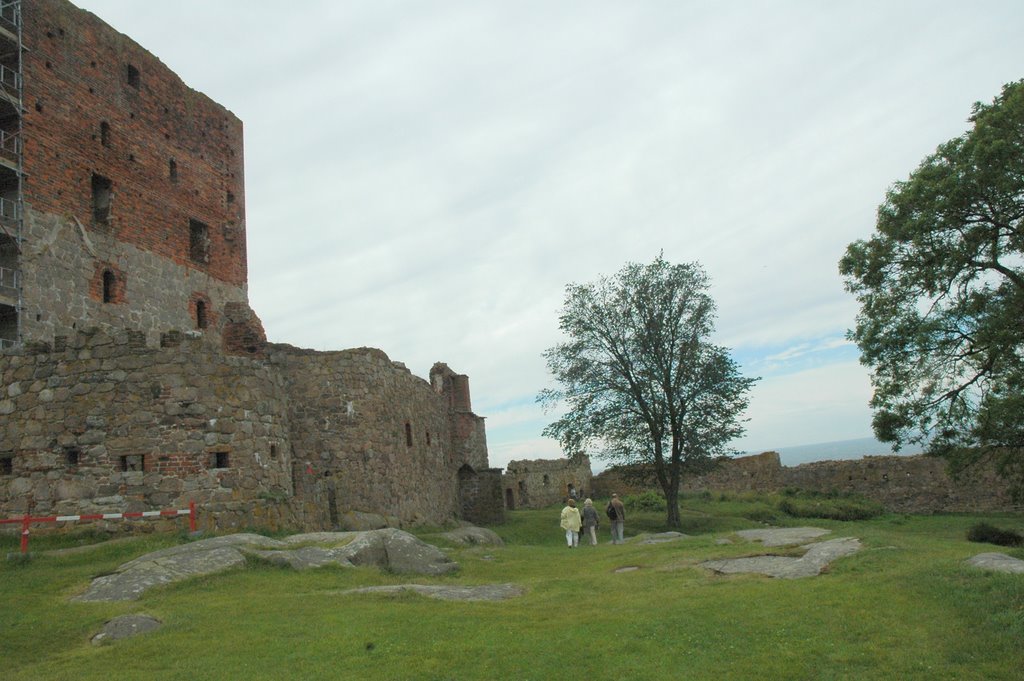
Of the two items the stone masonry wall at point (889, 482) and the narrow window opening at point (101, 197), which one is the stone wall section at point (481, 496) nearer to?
the stone masonry wall at point (889, 482)

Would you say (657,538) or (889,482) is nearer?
(657,538)

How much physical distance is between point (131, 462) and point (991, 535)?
20.3 metres

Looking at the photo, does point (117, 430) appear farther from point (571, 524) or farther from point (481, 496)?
point (481, 496)

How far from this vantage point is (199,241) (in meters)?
28.1

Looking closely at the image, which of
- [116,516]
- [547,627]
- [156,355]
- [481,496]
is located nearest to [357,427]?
[156,355]

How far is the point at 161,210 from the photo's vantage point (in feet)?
Answer: 85.5

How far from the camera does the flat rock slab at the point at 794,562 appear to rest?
11586 millimetres

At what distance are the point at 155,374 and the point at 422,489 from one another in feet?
35.6

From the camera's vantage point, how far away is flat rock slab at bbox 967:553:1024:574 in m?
9.44

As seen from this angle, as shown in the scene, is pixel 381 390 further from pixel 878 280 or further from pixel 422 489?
pixel 878 280

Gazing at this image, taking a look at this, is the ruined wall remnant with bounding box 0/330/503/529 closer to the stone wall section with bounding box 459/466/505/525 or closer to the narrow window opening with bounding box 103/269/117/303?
the narrow window opening with bounding box 103/269/117/303

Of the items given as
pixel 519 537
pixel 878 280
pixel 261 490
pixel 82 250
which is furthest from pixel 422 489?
pixel 878 280

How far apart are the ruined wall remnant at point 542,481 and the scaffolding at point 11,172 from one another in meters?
27.8

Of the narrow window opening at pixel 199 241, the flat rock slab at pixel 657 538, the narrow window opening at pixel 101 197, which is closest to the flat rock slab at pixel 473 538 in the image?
the flat rock slab at pixel 657 538
